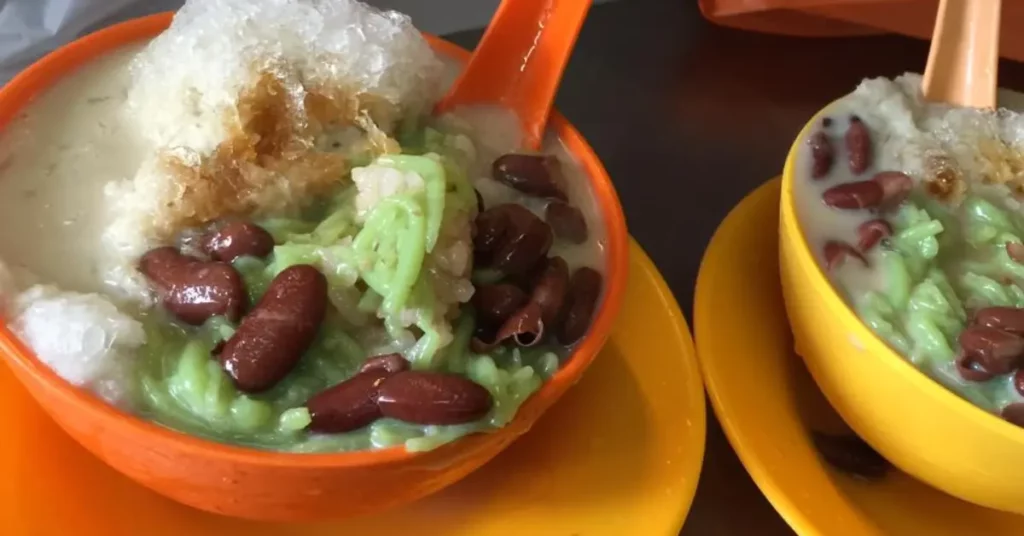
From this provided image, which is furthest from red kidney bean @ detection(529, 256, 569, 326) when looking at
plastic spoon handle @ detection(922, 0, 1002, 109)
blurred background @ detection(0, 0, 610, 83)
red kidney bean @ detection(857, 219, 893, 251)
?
blurred background @ detection(0, 0, 610, 83)

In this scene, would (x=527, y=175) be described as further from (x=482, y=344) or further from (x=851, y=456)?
(x=851, y=456)

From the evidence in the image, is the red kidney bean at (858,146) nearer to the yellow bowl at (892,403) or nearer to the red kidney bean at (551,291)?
the yellow bowl at (892,403)

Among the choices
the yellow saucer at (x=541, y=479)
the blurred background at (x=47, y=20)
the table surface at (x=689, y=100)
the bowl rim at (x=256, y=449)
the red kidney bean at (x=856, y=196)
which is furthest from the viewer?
the table surface at (x=689, y=100)

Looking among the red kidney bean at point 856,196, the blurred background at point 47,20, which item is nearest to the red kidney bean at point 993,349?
the red kidney bean at point 856,196

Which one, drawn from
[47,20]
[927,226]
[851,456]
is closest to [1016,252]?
[927,226]

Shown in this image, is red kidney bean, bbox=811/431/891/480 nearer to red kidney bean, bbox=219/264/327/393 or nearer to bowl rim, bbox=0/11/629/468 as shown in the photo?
bowl rim, bbox=0/11/629/468
